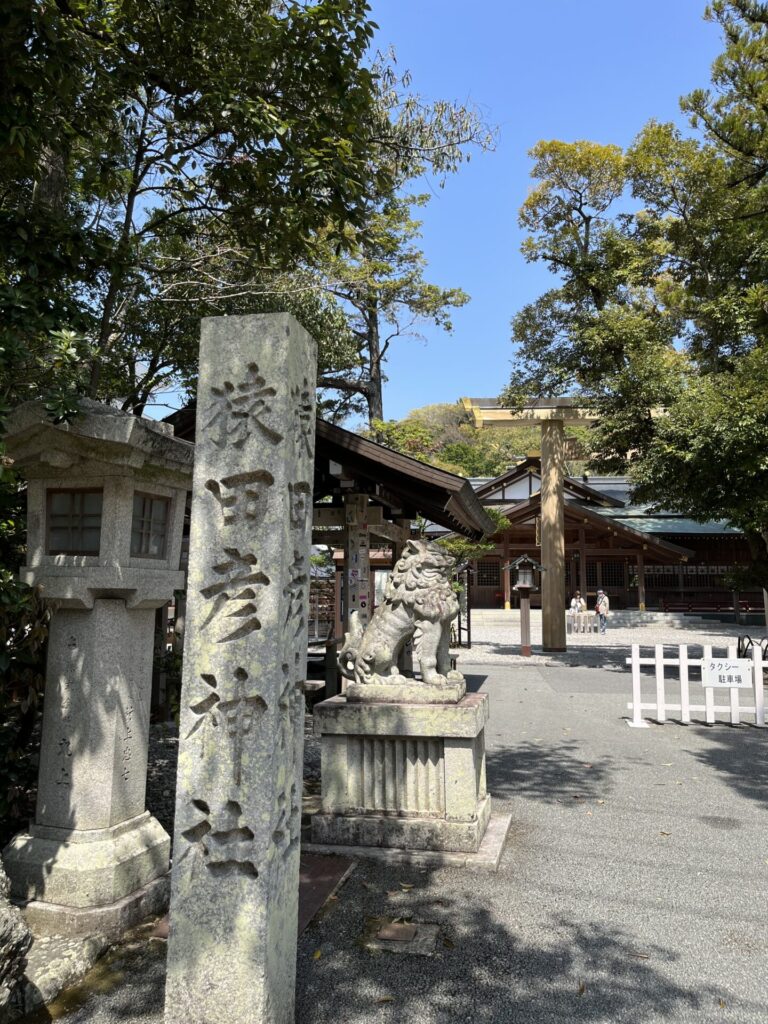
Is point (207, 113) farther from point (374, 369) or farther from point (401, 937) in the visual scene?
point (374, 369)

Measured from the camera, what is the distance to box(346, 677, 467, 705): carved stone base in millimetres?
4531

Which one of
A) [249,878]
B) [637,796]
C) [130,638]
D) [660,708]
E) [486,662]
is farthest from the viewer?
[486,662]

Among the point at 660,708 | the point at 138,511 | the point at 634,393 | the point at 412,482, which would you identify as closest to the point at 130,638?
the point at 138,511

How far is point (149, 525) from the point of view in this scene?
3922 millimetres

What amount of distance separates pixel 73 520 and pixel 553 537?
16.3 m

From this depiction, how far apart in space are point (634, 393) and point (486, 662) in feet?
22.8

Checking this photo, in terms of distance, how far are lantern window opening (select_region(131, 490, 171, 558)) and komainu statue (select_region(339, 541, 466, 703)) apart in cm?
164

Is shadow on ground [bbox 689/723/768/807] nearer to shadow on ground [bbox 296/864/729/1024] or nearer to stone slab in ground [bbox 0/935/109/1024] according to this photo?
shadow on ground [bbox 296/864/729/1024]

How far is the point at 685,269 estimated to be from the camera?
582 inches

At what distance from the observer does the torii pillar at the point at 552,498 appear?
1786 centimetres

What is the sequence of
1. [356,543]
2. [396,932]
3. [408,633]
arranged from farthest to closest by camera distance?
[356,543], [408,633], [396,932]

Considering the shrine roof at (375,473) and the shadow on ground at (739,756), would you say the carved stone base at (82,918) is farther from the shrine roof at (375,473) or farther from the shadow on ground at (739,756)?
the shrine roof at (375,473)

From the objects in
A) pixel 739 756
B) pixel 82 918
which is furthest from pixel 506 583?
pixel 82 918

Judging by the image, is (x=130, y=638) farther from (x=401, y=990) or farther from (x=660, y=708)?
(x=660, y=708)
